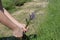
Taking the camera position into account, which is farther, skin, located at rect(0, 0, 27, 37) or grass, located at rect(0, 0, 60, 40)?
grass, located at rect(0, 0, 60, 40)

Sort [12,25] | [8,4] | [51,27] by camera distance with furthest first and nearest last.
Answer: [8,4]
[51,27]
[12,25]

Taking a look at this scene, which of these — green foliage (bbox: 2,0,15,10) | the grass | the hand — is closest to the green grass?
the grass

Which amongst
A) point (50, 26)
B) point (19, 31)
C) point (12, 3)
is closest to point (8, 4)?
point (12, 3)

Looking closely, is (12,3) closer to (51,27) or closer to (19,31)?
(51,27)

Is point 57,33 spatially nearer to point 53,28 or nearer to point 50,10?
point 53,28

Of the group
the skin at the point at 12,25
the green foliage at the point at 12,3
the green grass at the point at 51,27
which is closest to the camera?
the skin at the point at 12,25

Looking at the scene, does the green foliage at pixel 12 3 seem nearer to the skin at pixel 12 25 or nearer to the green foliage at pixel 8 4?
the green foliage at pixel 8 4

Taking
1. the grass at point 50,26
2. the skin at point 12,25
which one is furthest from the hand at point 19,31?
the grass at point 50,26

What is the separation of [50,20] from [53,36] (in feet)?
1.64

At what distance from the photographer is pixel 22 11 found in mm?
7066

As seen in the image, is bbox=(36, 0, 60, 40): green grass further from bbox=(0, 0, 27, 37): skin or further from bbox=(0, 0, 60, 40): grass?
bbox=(0, 0, 27, 37): skin

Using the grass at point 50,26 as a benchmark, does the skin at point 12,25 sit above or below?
above

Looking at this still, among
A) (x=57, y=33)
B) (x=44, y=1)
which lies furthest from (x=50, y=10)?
(x=44, y=1)

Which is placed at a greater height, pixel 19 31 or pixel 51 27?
pixel 19 31
